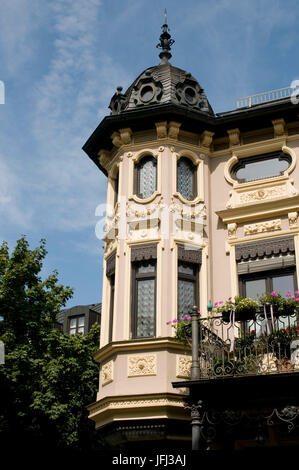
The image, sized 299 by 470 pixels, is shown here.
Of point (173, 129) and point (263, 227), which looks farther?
point (173, 129)

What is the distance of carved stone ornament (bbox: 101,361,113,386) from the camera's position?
16.0 metres

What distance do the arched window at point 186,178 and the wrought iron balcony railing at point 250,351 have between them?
183 inches

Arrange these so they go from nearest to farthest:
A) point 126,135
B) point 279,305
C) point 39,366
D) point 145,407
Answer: point 279,305 < point 145,407 < point 126,135 < point 39,366

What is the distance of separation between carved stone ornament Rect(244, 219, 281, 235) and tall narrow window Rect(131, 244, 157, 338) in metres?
2.46

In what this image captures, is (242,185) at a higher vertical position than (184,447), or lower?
higher

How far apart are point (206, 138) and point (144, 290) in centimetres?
470

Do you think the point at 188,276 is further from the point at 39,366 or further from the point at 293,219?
the point at 39,366

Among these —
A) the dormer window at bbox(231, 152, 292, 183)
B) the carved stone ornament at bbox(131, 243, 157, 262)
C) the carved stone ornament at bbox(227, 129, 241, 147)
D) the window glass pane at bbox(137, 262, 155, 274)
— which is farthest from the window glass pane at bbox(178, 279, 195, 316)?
the carved stone ornament at bbox(227, 129, 241, 147)

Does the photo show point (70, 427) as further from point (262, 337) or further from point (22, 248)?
point (262, 337)

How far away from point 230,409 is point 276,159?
7.38 metres

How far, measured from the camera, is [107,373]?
637 inches

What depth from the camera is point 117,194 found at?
1900cm

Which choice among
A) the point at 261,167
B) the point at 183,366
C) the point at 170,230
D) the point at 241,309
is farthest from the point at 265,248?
the point at 183,366
